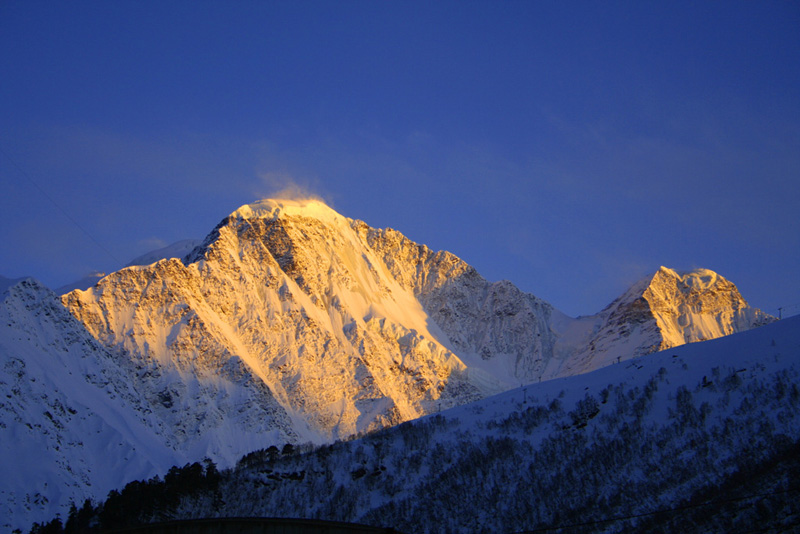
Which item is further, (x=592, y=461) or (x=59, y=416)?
(x=59, y=416)

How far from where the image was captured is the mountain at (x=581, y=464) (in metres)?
66.2

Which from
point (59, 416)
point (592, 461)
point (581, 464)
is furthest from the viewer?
point (59, 416)

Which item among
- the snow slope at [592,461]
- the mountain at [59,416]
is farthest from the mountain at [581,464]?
the mountain at [59,416]

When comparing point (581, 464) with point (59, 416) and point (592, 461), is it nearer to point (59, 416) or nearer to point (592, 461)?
point (592, 461)

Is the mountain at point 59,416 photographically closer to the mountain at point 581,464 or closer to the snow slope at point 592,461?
the mountain at point 581,464

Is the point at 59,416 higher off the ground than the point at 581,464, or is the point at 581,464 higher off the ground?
the point at 59,416

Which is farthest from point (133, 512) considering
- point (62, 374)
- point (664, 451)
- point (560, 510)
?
point (62, 374)

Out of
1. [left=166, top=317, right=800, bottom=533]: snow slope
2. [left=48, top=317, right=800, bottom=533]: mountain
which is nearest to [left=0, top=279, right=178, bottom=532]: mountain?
[left=48, top=317, right=800, bottom=533]: mountain

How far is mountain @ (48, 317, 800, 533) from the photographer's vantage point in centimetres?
6619

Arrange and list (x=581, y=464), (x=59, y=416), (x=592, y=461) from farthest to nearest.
A: (x=59, y=416) → (x=581, y=464) → (x=592, y=461)

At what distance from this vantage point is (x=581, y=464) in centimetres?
8119

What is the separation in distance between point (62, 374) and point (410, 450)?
92181 millimetres

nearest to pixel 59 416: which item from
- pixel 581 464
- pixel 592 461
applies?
pixel 581 464

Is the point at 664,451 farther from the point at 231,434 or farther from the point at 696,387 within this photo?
the point at 231,434
